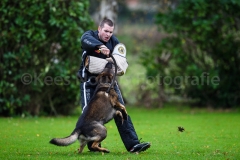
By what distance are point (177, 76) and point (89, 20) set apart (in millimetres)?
4454

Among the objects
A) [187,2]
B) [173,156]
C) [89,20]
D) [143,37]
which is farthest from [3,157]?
[143,37]

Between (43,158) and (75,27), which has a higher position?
(75,27)

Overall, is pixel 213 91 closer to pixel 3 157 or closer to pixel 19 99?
pixel 19 99

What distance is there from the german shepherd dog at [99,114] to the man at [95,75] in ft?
0.60

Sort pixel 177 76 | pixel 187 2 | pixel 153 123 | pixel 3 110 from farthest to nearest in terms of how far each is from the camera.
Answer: pixel 177 76 < pixel 187 2 < pixel 3 110 < pixel 153 123

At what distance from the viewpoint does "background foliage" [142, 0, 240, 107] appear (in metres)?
16.3

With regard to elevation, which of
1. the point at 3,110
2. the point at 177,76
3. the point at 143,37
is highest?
the point at 143,37

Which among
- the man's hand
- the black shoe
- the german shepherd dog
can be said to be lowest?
the black shoe

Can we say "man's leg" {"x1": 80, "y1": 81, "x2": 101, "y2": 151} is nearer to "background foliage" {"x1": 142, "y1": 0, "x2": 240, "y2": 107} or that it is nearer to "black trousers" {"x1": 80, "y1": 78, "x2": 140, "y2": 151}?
"black trousers" {"x1": 80, "y1": 78, "x2": 140, "y2": 151}

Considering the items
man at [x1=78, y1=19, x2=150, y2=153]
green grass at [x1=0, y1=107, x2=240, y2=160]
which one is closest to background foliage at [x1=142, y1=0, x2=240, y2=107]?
green grass at [x1=0, y1=107, x2=240, y2=160]

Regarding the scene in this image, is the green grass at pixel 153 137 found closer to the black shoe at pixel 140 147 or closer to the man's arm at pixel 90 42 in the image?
the black shoe at pixel 140 147

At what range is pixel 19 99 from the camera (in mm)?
14477

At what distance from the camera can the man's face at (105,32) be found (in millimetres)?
8156

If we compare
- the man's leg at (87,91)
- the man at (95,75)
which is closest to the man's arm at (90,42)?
the man at (95,75)
